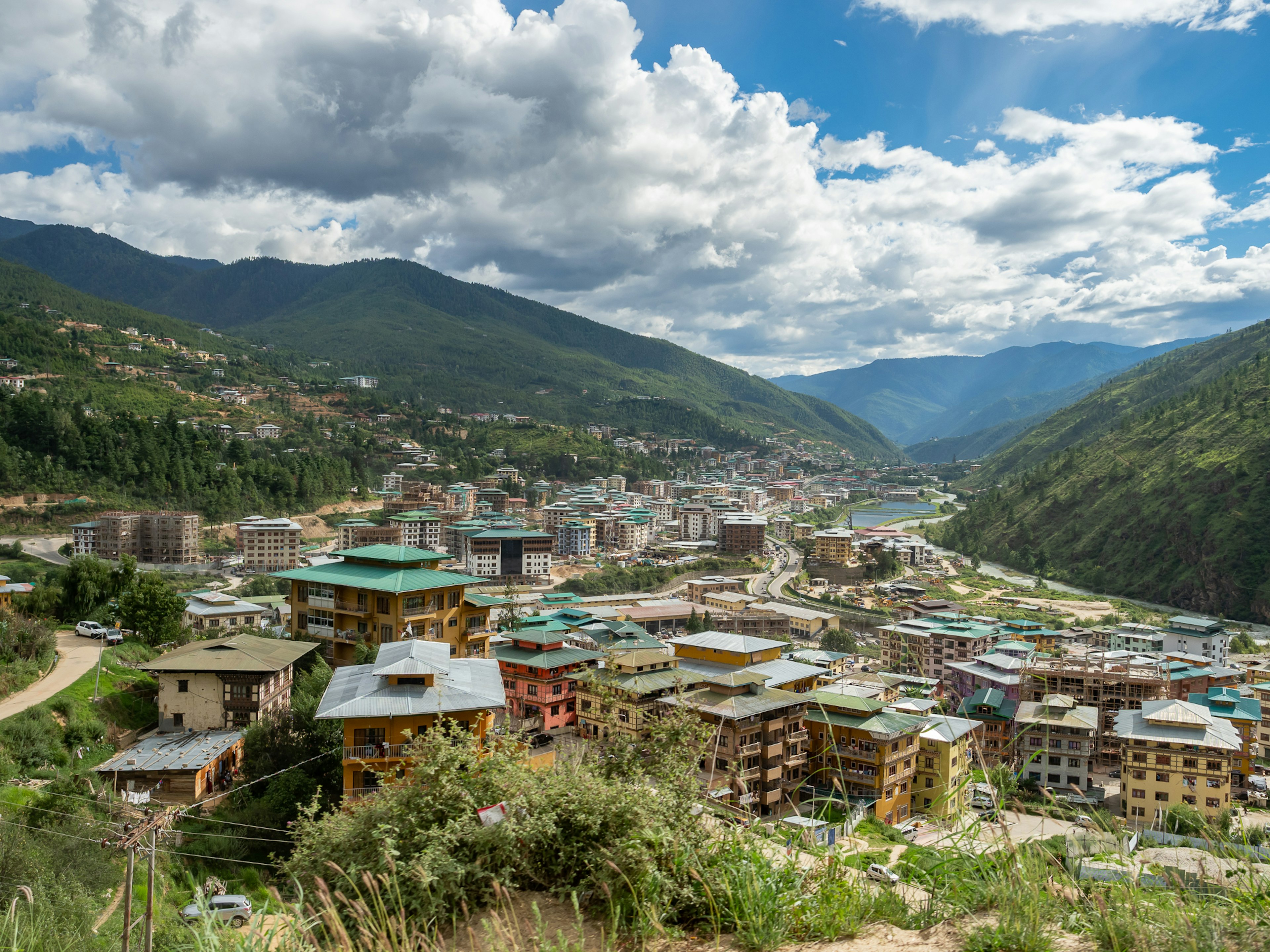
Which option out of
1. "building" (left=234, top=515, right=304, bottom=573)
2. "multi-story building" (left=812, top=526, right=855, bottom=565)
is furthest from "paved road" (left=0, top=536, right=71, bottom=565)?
"multi-story building" (left=812, top=526, right=855, bottom=565)

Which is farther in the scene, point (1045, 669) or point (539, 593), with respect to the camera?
point (539, 593)

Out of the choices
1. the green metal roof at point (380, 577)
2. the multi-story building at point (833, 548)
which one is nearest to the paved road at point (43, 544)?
the green metal roof at point (380, 577)

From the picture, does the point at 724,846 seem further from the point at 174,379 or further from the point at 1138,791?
the point at 174,379

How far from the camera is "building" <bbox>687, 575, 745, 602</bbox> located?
35062 mm

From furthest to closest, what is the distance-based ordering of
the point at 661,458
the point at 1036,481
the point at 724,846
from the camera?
the point at 661,458, the point at 1036,481, the point at 724,846

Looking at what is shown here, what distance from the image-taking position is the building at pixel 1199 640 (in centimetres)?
2662

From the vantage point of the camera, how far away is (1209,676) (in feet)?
67.7

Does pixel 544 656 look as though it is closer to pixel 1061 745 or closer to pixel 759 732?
pixel 759 732

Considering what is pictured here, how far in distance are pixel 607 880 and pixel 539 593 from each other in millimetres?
31986

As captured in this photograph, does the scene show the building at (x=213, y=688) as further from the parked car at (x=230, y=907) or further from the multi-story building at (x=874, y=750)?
the multi-story building at (x=874, y=750)

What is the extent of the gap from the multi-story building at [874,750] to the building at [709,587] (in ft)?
67.1

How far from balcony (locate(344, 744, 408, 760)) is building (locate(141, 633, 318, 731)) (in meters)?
4.30

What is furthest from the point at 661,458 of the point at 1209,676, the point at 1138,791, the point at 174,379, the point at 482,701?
the point at 482,701

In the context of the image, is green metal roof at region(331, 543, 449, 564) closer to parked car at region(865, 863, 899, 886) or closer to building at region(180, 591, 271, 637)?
building at region(180, 591, 271, 637)
